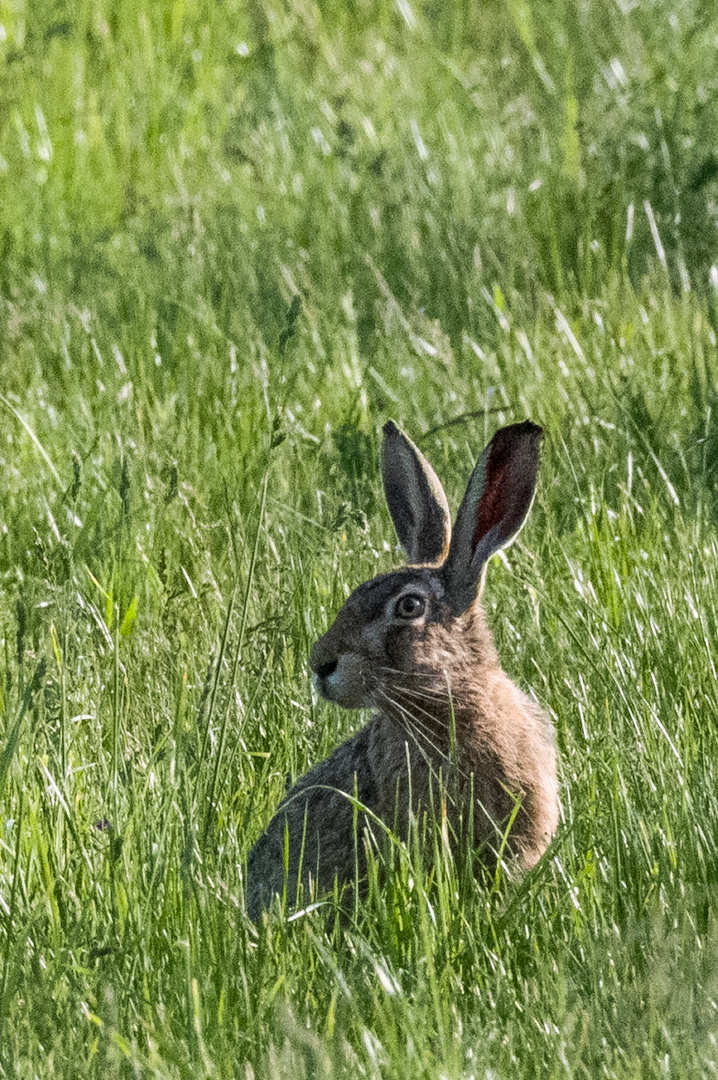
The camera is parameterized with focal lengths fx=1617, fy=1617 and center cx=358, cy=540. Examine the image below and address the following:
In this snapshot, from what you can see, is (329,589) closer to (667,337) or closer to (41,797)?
(41,797)

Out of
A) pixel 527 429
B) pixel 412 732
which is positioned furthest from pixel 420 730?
pixel 527 429

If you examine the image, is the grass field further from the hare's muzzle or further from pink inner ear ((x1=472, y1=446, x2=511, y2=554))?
pink inner ear ((x1=472, y1=446, x2=511, y2=554))

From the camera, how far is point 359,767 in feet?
11.7

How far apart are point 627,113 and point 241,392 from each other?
8.44 feet

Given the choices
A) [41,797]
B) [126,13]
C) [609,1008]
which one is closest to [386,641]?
[41,797]

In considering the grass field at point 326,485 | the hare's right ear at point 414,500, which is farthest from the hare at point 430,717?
the hare's right ear at point 414,500

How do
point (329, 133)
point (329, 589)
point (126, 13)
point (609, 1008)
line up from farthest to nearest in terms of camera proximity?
1. point (126, 13)
2. point (329, 133)
3. point (329, 589)
4. point (609, 1008)

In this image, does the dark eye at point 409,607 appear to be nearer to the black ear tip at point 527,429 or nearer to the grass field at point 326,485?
the grass field at point 326,485

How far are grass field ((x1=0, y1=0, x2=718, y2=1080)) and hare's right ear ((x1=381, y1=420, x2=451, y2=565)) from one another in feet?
0.77

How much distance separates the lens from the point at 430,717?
3.53 metres

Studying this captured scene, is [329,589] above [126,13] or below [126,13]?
below

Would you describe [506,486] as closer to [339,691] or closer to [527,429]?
[527,429]

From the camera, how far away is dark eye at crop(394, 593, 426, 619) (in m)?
3.57

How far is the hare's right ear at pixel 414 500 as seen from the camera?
384 centimetres
